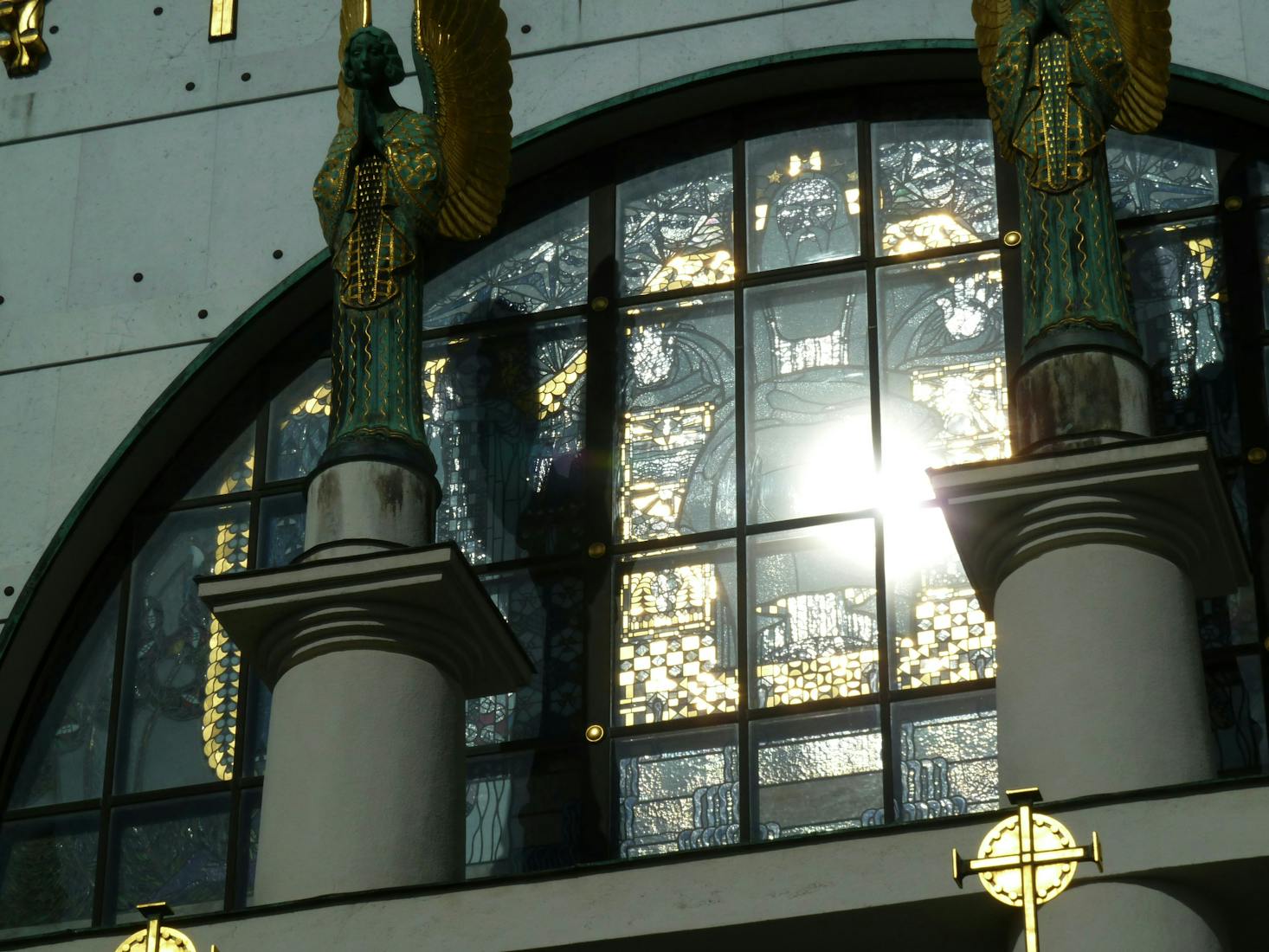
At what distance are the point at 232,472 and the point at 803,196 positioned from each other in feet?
8.63

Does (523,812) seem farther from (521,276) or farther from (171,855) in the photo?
(521,276)

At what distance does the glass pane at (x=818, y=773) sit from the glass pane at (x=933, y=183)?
207 cm

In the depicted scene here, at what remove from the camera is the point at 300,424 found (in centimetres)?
1352

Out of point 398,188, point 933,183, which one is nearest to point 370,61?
point 398,188

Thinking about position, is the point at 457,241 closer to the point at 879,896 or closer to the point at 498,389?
the point at 498,389

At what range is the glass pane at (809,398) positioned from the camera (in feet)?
41.4

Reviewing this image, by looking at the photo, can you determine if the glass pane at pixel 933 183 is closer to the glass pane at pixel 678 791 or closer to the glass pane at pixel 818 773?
the glass pane at pixel 818 773

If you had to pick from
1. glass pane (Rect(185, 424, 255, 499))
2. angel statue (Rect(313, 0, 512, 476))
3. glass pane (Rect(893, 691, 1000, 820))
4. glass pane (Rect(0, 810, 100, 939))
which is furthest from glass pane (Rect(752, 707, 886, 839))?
glass pane (Rect(0, 810, 100, 939))

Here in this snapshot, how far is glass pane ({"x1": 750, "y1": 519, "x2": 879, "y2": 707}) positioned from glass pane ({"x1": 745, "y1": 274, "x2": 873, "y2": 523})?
0.15 meters

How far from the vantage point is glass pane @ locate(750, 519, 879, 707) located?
481 inches

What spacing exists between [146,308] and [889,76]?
3.29 meters

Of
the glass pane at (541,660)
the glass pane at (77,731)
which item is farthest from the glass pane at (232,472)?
the glass pane at (541,660)

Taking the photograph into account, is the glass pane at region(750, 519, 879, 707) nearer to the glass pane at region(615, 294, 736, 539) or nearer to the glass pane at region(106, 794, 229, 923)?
the glass pane at region(615, 294, 736, 539)

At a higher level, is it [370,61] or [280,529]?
[370,61]
